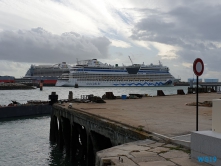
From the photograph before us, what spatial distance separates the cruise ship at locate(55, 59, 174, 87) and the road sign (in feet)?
340

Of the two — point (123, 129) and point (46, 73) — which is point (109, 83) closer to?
point (46, 73)

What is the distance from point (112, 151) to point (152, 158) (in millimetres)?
1167

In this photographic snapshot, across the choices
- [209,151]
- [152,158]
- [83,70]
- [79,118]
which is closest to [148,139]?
[152,158]

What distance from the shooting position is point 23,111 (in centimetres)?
3052

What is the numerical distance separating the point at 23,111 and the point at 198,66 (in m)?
27.4

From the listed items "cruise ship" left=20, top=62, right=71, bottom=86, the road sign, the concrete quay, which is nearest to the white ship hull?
"cruise ship" left=20, top=62, right=71, bottom=86

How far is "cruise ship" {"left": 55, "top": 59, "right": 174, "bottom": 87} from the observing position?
361 feet

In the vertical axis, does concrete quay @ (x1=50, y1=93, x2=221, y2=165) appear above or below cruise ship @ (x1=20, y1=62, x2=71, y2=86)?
below

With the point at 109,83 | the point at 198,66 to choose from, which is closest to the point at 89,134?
the point at 198,66

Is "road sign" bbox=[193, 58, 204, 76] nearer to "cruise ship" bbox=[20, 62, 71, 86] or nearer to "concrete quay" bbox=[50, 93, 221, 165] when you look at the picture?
"concrete quay" bbox=[50, 93, 221, 165]

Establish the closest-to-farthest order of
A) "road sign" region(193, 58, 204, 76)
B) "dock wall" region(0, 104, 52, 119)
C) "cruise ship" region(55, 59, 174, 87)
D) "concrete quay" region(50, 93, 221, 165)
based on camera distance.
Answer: "road sign" region(193, 58, 204, 76) → "concrete quay" region(50, 93, 221, 165) → "dock wall" region(0, 104, 52, 119) → "cruise ship" region(55, 59, 174, 87)

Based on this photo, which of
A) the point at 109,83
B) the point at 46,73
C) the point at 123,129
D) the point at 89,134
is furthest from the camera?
the point at 46,73

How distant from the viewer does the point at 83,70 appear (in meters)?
109

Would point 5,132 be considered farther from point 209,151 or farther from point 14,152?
point 209,151
